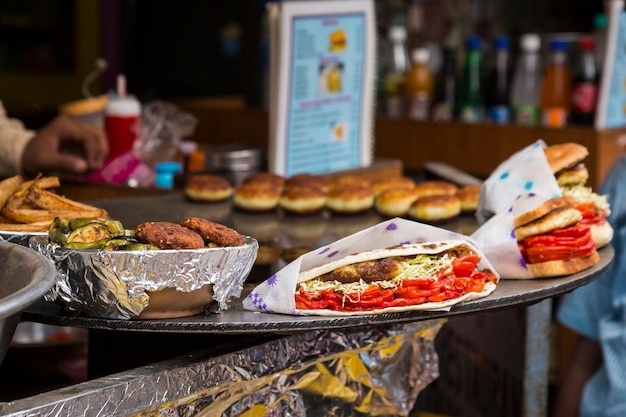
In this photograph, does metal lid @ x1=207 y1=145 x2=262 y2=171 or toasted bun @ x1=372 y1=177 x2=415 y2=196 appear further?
metal lid @ x1=207 y1=145 x2=262 y2=171

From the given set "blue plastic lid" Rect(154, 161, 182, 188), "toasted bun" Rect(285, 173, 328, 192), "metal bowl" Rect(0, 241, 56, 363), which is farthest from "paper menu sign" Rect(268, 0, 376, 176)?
"metal bowl" Rect(0, 241, 56, 363)

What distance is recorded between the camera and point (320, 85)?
2820mm

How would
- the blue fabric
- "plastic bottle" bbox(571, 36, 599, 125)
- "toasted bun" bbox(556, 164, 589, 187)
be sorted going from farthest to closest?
"plastic bottle" bbox(571, 36, 599, 125)
the blue fabric
"toasted bun" bbox(556, 164, 589, 187)

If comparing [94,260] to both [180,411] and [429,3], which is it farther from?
[429,3]

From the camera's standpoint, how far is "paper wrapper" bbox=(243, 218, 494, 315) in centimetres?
136

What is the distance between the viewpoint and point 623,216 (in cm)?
268

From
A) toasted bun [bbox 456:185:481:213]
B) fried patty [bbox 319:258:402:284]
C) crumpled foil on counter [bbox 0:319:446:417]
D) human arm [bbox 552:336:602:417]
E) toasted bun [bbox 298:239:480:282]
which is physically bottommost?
human arm [bbox 552:336:602:417]

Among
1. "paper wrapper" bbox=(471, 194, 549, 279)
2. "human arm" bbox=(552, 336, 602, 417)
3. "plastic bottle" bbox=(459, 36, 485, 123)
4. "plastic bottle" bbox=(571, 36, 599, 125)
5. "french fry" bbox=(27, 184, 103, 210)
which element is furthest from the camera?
"plastic bottle" bbox=(459, 36, 485, 123)

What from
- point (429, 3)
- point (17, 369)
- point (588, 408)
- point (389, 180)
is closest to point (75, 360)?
point (17, 369)

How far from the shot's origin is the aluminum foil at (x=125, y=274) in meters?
1.22

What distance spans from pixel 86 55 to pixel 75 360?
483 centimetres

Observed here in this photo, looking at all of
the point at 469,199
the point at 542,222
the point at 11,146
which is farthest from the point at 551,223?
the point at 11,146

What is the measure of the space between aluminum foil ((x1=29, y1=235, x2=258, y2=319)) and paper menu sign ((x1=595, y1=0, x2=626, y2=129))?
252 centimetres

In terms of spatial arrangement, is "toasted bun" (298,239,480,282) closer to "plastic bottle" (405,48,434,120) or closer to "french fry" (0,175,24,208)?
"french fry" (0,175,24,208)
